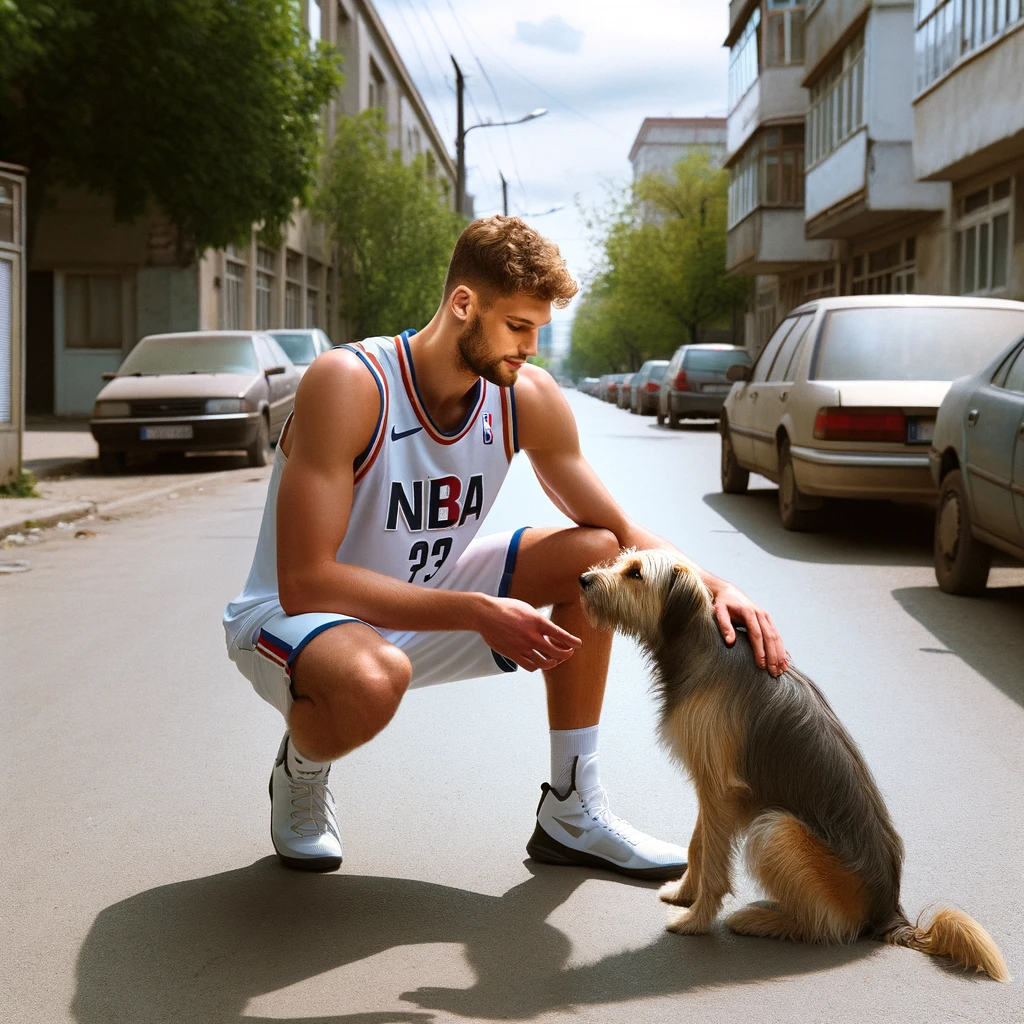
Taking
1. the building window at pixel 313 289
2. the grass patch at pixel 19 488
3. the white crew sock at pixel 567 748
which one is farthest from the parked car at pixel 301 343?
the building window at pixel 313 289

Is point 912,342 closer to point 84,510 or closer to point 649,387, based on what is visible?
point 84,510

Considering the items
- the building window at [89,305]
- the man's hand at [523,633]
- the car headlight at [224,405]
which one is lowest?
the man's hand at [523,633]

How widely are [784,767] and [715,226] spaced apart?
196 feet

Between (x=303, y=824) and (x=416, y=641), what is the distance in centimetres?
59

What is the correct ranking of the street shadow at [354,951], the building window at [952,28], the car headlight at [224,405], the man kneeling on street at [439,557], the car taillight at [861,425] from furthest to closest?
the building window at [952,28] < the car headlight at [224,405] < the car taillight at [861,425] < the man kneeling on street at [439,557] < the street shadow at [354,951]

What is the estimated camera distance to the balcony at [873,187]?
28.0m

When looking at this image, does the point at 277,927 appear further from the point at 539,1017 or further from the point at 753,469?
the point at 753,469

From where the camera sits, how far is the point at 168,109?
2345 centimetres

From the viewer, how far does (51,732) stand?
522 cm

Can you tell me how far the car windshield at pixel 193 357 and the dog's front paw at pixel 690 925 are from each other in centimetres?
1551

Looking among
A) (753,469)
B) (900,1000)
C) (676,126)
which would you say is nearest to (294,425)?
(900,1000)

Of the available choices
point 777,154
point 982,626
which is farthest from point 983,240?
point 982,626

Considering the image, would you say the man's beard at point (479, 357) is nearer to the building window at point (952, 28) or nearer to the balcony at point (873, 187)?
the building window at point (952, 28)

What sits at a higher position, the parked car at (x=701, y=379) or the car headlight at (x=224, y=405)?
the parked car at (x=701, y=379)
